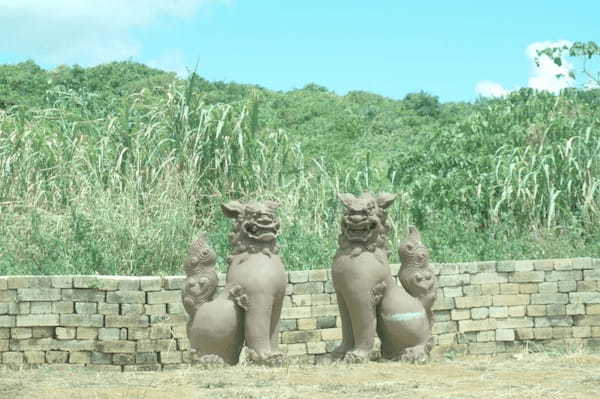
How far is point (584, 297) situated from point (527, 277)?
701mm

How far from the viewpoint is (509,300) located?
1032cm

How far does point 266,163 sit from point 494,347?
3.68m

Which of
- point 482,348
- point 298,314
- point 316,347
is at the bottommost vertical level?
point 482,348

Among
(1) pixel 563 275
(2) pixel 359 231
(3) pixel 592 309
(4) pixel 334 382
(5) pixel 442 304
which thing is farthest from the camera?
(3) pixel 592 309

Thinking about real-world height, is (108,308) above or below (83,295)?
below

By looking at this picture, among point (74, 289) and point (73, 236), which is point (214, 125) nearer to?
point (73, 236)

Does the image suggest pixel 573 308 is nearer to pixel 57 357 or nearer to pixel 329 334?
pixel 329 334

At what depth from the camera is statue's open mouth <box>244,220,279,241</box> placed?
7.66 m

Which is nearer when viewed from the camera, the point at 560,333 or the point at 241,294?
the point at 241,294

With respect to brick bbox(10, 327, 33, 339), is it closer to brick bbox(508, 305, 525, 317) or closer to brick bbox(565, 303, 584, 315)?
brick bbox(508, 305, 525, 317)

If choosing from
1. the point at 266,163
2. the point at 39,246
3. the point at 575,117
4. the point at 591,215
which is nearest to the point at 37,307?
the point at 39,246

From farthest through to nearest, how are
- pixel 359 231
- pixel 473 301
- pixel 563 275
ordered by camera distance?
pixel 563 275 < pixel 473 301 < pixel 359 231

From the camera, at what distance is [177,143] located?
12.2 meters

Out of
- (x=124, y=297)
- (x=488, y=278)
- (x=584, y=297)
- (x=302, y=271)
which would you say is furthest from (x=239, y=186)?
(x=584, y=297)
